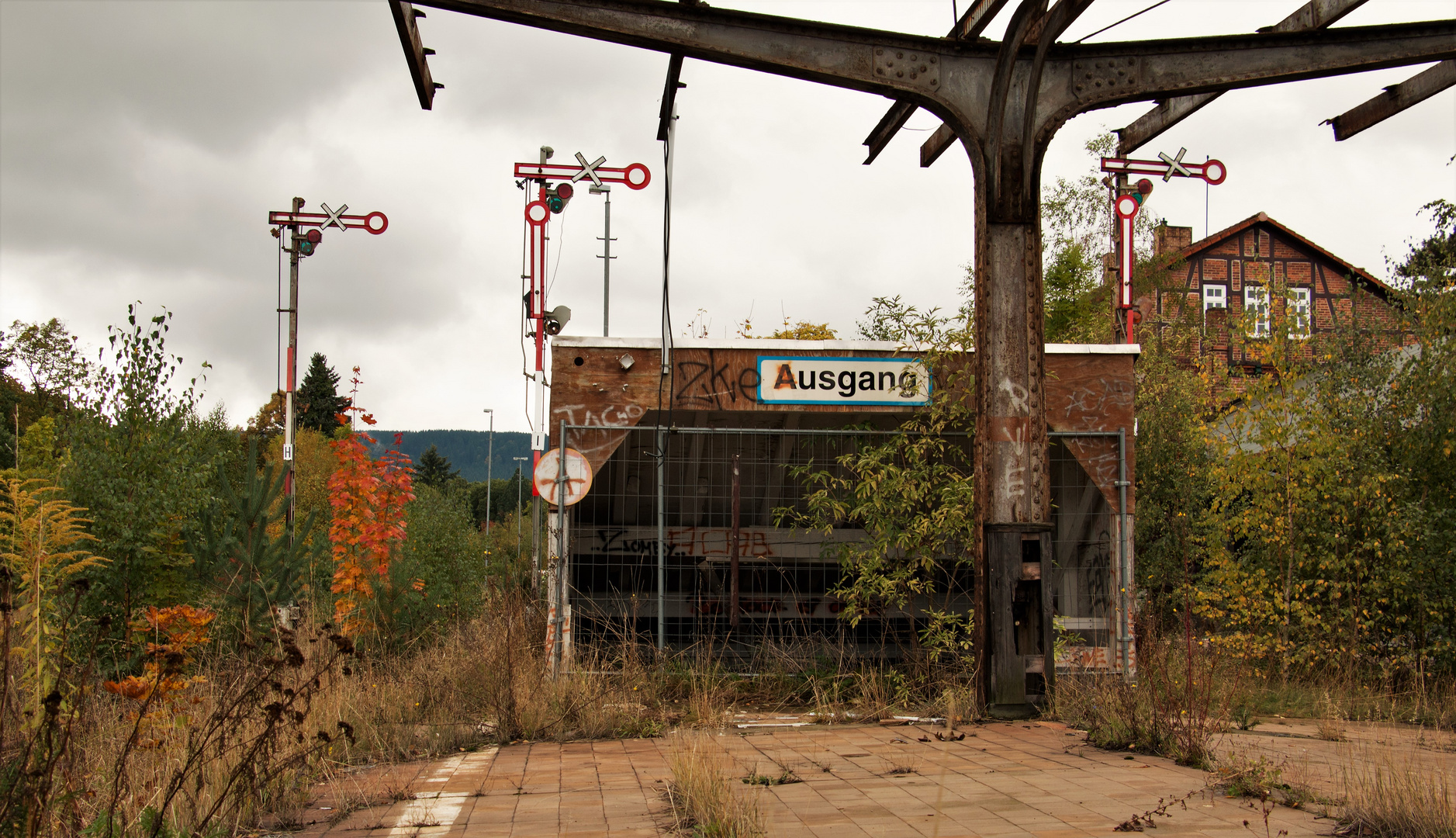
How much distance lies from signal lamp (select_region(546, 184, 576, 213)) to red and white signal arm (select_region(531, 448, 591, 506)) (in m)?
5.86

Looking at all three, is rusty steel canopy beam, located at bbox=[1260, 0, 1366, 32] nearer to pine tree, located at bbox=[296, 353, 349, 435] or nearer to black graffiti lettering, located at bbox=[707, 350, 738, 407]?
black graffiti lettering, located at bbox=[707, 350, 738, 407]

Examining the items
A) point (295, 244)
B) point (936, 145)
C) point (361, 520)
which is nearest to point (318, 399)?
point (295, 244)

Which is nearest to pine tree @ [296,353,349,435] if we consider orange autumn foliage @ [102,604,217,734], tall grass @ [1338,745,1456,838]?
orange autumn foliage @ [102,604,217,734]

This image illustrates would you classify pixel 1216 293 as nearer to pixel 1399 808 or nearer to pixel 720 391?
pixel 720 391

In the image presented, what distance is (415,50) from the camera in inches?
269

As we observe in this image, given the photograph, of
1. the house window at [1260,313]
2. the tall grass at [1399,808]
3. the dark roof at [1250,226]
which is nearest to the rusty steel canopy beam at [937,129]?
the tall grass at [1399,808]

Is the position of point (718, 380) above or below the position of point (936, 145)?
below

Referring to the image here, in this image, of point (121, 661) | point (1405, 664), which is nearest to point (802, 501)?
point (1405, 664)

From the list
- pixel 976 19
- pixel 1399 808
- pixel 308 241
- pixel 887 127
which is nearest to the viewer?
pixel 1399 808

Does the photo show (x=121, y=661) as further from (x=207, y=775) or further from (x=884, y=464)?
(x=884, y=464)

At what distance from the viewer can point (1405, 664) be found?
1054 centimetres

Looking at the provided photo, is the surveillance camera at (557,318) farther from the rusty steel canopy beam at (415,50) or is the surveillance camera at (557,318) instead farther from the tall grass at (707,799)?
the tall grass at (707,799)

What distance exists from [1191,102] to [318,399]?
2462 inches

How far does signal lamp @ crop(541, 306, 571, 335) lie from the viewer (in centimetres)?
1305
